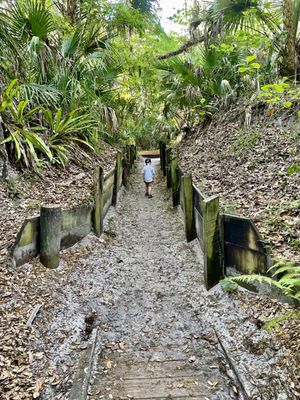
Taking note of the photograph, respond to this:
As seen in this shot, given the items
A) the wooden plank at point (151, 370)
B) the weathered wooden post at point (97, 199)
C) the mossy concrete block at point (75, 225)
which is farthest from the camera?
the weathered wooden post at point (97, 199)

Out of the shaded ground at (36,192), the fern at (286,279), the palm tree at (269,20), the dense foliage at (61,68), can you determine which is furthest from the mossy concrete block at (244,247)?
the palm tree at (269,20)

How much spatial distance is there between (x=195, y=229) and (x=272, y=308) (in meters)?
2.63

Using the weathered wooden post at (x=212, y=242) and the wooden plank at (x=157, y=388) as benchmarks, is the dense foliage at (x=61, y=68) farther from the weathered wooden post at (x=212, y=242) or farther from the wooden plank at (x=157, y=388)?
the wooden plank at (x=157, y=388)

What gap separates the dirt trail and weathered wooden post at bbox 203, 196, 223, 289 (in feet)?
0.96

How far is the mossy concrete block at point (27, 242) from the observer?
139 inches

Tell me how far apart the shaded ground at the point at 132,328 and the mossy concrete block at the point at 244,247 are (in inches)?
13.1

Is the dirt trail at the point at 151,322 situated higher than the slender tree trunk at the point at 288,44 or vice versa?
the slender tree trunk at the point at 288,44

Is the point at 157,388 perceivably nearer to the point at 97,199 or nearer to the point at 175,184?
the point at 97,199

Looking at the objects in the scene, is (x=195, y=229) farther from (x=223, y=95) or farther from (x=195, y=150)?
(x=223, y=95)

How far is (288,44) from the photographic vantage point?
6.51 meters

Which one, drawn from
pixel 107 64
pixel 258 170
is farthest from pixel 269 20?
pixel 107 64

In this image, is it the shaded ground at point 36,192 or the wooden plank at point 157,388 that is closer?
the wooden plank at point 157,388

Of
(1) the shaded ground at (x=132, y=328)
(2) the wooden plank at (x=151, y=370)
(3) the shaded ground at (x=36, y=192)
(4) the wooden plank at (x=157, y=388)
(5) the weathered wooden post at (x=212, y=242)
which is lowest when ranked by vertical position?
(2) the wooden plank at (x=151, y=370)

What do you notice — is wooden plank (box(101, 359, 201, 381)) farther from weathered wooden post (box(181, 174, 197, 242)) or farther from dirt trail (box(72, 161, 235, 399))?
weathered wooden post (box(181, 174, 197, 242))
